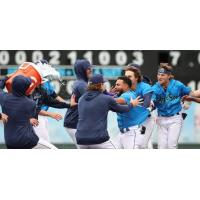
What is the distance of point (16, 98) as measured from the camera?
846 centimetres

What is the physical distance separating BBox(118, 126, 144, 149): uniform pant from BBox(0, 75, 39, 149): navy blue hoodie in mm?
1427

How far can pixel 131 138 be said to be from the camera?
367 inches

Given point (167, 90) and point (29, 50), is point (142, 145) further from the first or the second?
point (29, 50)

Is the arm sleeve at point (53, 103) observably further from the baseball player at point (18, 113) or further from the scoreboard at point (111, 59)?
the scoreboard at point (111, 59)

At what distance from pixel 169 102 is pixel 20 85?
2.56 m

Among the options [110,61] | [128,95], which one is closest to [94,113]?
[128,95]

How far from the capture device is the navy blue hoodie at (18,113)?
332 inches

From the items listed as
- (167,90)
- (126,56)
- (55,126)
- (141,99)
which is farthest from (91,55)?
(141,99)

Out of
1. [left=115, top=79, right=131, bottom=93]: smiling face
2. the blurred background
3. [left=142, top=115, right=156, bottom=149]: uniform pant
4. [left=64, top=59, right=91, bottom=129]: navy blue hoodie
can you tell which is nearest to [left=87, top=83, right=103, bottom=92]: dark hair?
[left=64, top=59, right=91, bottom=129]: navy blue hoodie

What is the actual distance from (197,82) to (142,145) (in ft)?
11.9

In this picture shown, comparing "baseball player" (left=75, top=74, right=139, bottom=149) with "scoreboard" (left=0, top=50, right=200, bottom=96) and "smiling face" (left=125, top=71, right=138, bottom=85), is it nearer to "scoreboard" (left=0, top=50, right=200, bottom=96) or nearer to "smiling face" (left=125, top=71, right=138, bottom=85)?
"smiling face" (left=125, top=71, right=138, bottom=85)

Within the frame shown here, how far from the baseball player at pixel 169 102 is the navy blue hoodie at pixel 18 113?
2.22 m

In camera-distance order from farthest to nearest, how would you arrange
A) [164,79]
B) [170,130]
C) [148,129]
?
[170,130]
[164,79]
[148,129]

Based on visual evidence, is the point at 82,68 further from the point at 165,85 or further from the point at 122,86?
the point at 165,85
